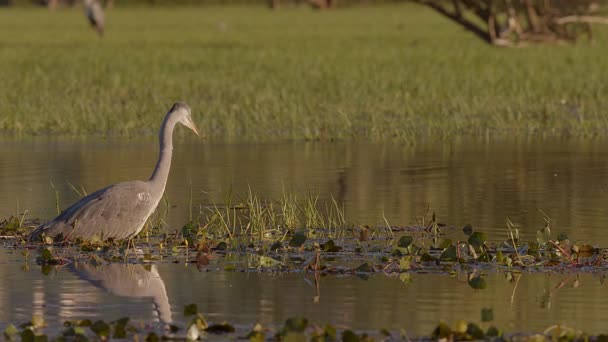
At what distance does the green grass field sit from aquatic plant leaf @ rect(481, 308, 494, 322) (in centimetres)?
1139

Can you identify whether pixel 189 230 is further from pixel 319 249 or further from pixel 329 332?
pixel 329 332

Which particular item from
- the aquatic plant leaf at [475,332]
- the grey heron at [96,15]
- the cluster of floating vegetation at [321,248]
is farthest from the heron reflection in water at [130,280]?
the grey heron at [96,15]

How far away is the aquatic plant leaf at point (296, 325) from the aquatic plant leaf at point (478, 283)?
1886 mm

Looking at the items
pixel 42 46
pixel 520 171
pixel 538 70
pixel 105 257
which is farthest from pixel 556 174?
pixel 42 46

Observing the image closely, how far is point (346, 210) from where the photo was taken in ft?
41.9

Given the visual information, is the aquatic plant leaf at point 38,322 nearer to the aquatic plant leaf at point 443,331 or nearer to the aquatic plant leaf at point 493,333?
the aquatic plant leaf at point 443,331

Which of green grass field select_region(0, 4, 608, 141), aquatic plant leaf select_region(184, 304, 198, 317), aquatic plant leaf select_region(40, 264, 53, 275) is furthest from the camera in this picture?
green grass field select_region(0, 4, 608, 141)

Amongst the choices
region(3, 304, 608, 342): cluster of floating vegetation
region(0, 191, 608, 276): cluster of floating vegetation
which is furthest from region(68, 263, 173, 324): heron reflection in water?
region(3, 304, 608, 342): cluster of floating vegetation

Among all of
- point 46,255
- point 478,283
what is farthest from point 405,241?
point 46,255

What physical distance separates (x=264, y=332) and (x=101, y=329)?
0.81 metres

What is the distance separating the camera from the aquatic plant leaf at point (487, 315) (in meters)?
7.78

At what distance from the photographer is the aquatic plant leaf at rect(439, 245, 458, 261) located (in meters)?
9.82

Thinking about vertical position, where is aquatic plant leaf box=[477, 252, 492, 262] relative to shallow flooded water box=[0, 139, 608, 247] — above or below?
below

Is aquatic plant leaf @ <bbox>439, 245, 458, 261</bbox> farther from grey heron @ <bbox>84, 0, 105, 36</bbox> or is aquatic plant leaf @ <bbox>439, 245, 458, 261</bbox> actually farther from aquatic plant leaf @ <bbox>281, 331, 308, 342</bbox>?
grey heron @ <bbox>84, 0, 105, 36</bbox>
